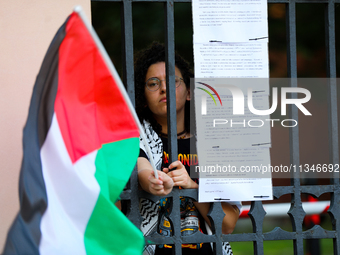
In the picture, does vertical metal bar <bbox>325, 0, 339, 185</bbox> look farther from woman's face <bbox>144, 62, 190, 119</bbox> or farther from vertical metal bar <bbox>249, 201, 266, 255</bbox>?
woman's face <bbox>144, 62, 190, 119</bbox>

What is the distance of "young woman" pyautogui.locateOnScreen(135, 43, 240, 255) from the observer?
2.16m

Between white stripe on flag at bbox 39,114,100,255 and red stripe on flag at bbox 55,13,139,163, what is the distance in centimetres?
4

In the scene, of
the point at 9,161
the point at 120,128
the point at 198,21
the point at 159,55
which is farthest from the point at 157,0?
the point at 9,161

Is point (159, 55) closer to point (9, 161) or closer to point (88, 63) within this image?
point (88, 63)

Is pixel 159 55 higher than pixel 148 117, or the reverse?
pixel 159 55

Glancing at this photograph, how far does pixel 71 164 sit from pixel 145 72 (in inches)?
48.8

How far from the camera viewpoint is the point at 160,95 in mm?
2609

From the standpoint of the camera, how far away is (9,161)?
2.03 m

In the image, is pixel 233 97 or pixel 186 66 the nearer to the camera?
Answer: pixel 233 97

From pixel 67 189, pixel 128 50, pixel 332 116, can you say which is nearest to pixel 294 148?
pixel 332 116

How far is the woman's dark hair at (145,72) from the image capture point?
107 inches

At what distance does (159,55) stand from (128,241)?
1458 mm
